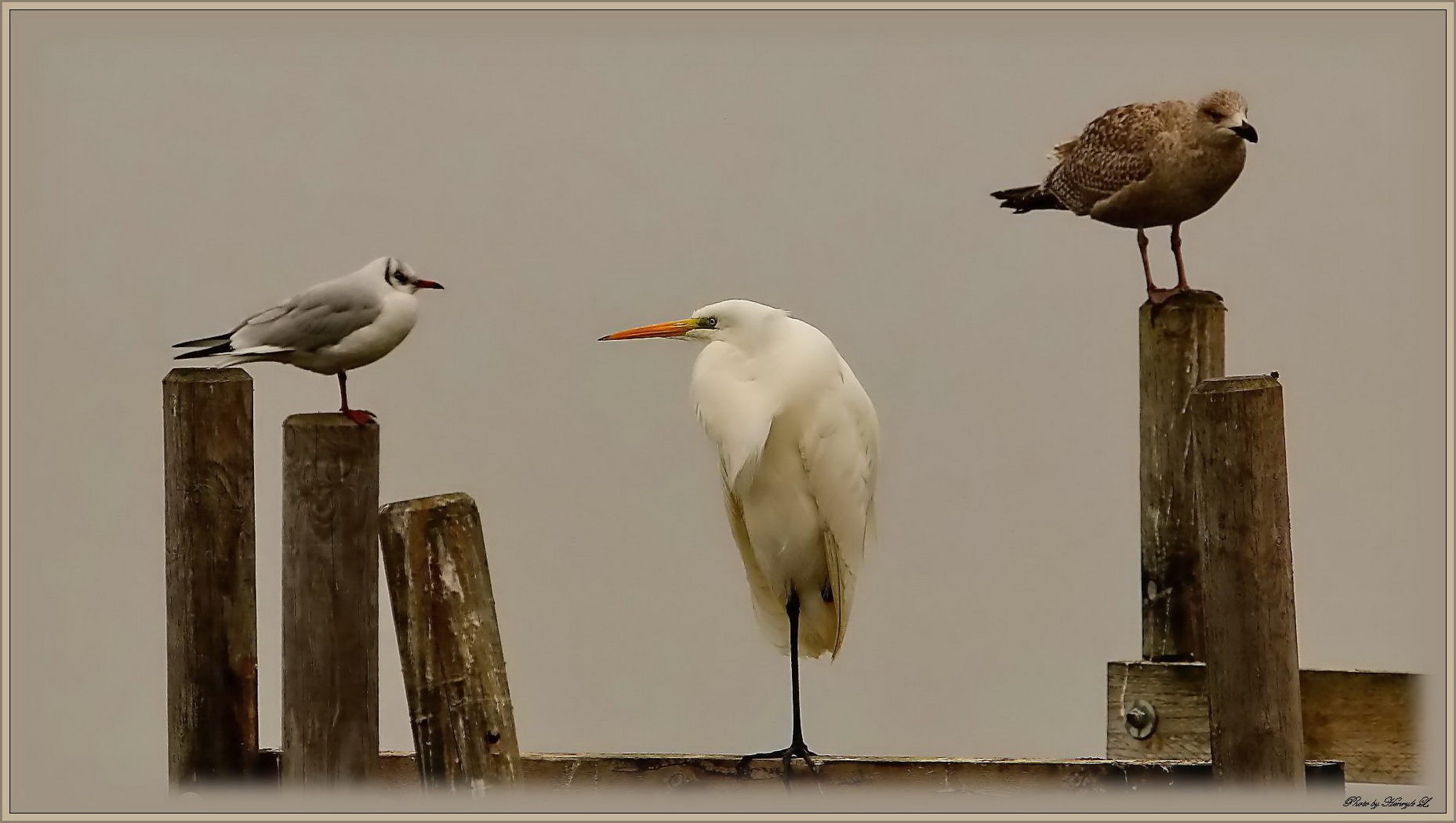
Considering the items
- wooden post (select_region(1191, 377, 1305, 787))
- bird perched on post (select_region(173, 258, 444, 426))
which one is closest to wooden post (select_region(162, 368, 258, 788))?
bird perched on post (select_region(173, 258, 444, 426))

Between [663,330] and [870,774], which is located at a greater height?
[663,330]

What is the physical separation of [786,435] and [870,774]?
1040mm

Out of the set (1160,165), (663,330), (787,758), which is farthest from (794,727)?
(1160,165)

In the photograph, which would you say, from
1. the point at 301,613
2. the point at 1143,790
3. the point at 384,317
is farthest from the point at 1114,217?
the point at 301,613

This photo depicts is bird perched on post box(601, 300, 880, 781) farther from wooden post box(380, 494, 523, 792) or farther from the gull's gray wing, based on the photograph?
wooden post box(380, 494, 523, 792)

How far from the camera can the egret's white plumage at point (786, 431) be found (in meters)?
5.33

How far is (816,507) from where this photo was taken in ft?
18.2

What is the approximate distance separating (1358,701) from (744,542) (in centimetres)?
202

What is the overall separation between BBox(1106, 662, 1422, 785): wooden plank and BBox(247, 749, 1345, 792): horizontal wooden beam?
0.54m

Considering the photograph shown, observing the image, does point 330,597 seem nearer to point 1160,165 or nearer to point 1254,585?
point 1254,585

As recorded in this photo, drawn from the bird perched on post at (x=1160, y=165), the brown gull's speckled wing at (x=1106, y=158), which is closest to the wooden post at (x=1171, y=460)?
the bird perched on post at (x=1160, y=165)

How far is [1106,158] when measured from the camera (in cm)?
648

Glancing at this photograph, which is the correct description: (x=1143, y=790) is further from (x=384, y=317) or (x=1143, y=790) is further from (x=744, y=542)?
(x=384, y=317)

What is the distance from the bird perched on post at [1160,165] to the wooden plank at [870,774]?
1669 mm
